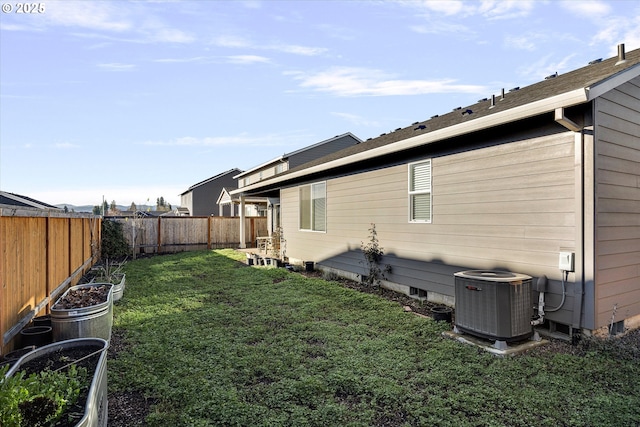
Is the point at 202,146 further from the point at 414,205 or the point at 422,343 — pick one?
the point at 422,343

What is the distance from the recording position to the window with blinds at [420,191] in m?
5.90

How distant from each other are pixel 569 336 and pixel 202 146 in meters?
19.2

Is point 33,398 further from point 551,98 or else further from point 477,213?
point 477,213

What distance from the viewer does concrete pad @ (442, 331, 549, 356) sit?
12.1ft

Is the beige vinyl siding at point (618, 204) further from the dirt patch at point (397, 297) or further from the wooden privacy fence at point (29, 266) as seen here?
the wooden privacy fence at point (29, 266)

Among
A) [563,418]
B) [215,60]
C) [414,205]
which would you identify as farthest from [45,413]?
[215,60]

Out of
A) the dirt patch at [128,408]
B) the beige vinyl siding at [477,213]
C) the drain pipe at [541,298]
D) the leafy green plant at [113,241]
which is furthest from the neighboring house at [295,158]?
the dirt patch at [128,408]

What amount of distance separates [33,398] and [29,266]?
9.62 ft

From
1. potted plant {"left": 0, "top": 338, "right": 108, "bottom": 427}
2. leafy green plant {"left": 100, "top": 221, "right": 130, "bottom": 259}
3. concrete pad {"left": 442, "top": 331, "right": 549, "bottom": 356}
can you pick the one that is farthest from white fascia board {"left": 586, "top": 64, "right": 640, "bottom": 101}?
leafy green plant {"left": 100, "top": 221, "right": 130, "bottom": 259}

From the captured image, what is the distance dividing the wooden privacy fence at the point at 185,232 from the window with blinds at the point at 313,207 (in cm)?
765

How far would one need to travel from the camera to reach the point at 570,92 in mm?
3539

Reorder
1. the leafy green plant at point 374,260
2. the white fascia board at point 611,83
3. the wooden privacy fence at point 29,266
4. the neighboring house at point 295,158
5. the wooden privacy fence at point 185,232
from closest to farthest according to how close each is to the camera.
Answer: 1. the wooden privacy fence at point 29,266
2. the white fascia board at point 611,83
3. the leafy green plant at point 374,260
4. the wooden privacy fence at point 185,232
5. the neighboring house at point 295,158

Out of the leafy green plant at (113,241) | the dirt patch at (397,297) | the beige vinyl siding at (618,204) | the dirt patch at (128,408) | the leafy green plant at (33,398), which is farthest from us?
the leafy green plant at (113,241)

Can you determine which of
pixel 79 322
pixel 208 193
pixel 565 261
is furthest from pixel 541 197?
pixel 208 193
